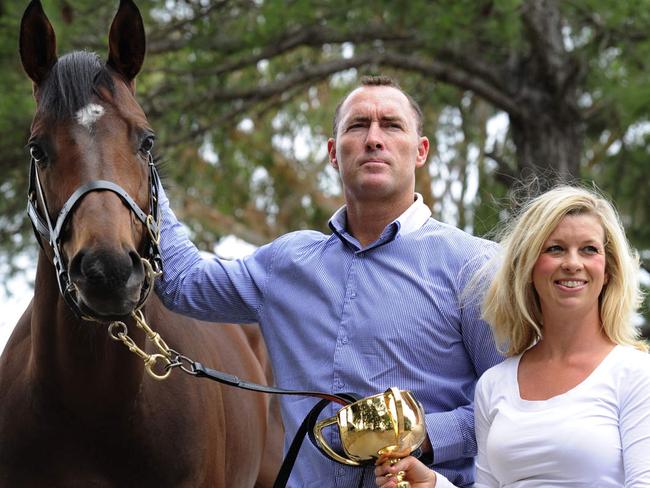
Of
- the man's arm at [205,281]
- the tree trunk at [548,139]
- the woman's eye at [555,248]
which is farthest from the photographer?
the tree trunk at [548,139]

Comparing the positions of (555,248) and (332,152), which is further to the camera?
(332,152)

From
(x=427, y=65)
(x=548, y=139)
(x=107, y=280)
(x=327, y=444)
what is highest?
(x=427, y=65)

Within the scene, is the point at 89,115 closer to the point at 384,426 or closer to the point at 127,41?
the point at 127,41

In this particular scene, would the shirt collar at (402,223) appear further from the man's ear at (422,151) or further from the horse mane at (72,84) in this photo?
the horse mane at (72,84)

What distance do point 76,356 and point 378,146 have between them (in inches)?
45.2

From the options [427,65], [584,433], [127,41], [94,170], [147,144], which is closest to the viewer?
[584,433]

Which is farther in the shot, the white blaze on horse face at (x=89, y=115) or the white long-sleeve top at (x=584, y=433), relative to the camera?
the white blaze on horse face at (x=89, y=115)

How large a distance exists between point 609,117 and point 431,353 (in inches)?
301

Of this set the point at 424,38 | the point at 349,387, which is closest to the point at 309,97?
the point at 424,38

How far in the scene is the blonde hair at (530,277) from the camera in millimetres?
3031

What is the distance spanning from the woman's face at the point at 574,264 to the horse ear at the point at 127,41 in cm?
148

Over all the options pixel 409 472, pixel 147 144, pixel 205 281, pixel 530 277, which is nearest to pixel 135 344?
pixel 205 281

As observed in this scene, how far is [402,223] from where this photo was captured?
3465mm

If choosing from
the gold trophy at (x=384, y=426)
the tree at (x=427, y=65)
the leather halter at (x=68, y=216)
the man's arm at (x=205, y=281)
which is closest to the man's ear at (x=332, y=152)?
the man's arm at (x=205, y=281)
